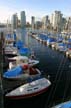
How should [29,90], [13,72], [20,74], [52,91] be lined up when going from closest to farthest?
[29,90], [52,91], [13,72], [20,74]

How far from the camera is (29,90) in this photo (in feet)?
112

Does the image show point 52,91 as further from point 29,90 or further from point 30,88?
point 29,90

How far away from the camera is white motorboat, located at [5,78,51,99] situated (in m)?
33.2

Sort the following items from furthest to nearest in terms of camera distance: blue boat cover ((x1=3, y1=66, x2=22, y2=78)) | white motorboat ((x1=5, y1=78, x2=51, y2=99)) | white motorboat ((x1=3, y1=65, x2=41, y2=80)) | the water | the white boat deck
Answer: blue boat cover ((x1=3, y1=66, x2=22, y2=78)) < white motorboat ((x1=3, y1=65, x2=41, y2=80)) < the white boat deck < white motorboat ((x1=5, y1=78, x2=51, y2=99)) < the water

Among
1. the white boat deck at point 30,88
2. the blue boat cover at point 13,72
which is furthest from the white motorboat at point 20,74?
the white boat deck at point 30,88

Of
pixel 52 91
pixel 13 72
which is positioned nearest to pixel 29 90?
pixel 52 91

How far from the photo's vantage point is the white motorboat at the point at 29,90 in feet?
109

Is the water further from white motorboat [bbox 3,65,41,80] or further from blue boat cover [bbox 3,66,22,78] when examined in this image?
blue boat cover [bbox 3,66,22,78]

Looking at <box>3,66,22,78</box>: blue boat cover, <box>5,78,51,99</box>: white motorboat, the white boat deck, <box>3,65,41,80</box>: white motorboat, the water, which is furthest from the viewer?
<box>3,66,22,78</box>: blue boat cover

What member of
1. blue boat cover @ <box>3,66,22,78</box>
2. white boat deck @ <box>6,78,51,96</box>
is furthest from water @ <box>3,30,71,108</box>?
blue boat cover @ <box>3,66,22,78</box>

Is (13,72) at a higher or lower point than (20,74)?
higher

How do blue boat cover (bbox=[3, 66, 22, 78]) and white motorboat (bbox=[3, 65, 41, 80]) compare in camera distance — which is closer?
white motorboat (bbox=[3, 65, 41, 80])

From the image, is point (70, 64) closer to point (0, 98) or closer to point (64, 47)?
point (64, 47)

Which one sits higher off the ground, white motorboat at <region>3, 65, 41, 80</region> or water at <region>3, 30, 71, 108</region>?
white motorboat at <region>3, 65, 41, 80</region>
